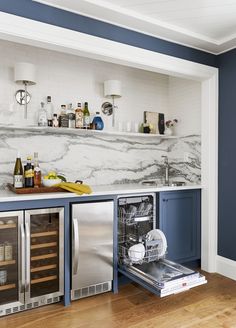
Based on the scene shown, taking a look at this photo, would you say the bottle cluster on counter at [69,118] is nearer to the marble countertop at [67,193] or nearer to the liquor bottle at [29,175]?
the liquor bottle at [29,175]

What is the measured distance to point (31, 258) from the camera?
89.9 inches

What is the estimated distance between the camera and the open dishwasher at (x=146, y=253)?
220cm

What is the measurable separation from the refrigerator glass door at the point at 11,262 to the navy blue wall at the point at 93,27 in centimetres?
148

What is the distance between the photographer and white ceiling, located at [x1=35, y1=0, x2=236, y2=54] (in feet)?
7.12

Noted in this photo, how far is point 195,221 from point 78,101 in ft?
6.06

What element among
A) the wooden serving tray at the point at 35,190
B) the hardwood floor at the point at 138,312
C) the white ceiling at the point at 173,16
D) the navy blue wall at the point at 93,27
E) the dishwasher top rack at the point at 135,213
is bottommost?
the hardwood floor at the point at 138,312

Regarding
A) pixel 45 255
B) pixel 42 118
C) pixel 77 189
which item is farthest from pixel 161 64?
pixel 45 255

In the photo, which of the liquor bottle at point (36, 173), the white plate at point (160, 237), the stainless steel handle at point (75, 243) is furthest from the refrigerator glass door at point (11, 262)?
the white plate at point (160, 237)

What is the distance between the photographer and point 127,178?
137 inches

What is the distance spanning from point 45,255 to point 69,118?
139 cm

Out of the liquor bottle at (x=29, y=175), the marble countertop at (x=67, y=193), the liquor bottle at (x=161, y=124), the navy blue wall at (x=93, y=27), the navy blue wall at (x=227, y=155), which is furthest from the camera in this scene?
the liquor bottle at (x=161, y=124)

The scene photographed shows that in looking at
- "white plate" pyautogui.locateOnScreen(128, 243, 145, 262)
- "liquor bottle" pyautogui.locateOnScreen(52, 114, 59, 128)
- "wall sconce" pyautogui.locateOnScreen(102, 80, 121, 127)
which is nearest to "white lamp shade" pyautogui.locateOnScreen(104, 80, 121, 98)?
"wall sconce" pyautogui.locateOnScreen(102, 80, 121, 127)

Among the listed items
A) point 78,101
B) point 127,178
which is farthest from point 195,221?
point 78,101

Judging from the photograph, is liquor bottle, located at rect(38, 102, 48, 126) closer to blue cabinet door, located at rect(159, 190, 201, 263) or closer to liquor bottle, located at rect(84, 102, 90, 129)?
liquor bottle, located at rect(84, 102, 90, 129)
